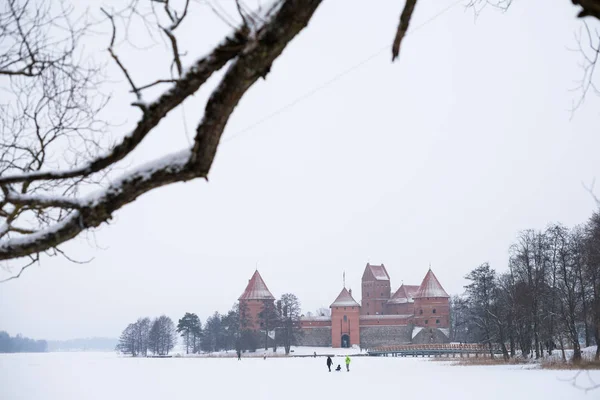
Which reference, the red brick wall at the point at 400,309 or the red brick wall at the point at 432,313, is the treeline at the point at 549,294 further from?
the red brick wall at the point at 400,309

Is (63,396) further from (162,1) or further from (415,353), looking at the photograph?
(415,353)

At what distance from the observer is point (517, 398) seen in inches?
587

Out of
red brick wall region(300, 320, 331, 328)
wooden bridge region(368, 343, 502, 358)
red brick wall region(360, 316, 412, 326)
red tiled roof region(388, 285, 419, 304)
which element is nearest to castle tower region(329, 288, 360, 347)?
red brick wall region(360, 316, 412, 326)

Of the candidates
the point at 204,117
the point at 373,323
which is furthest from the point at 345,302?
the point at 204,117

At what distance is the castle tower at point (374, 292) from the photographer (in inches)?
3425

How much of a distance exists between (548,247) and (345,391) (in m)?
24.4

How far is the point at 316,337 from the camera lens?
7512 centimetres

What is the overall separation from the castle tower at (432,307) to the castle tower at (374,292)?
43.4ft

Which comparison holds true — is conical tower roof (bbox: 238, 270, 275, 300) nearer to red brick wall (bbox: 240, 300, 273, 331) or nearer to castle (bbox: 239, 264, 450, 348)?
castle (bbox: 239, 264, 450, 348)

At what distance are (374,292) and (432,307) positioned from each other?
15.4 meters

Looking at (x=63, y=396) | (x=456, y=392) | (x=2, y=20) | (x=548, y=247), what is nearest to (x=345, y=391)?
(x=456, y=392)

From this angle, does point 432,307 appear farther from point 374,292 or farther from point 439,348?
point 374,292

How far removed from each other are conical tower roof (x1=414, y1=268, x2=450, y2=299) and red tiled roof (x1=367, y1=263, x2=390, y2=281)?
523 inches

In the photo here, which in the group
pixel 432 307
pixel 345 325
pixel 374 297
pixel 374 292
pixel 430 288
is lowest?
pixel 345 325
